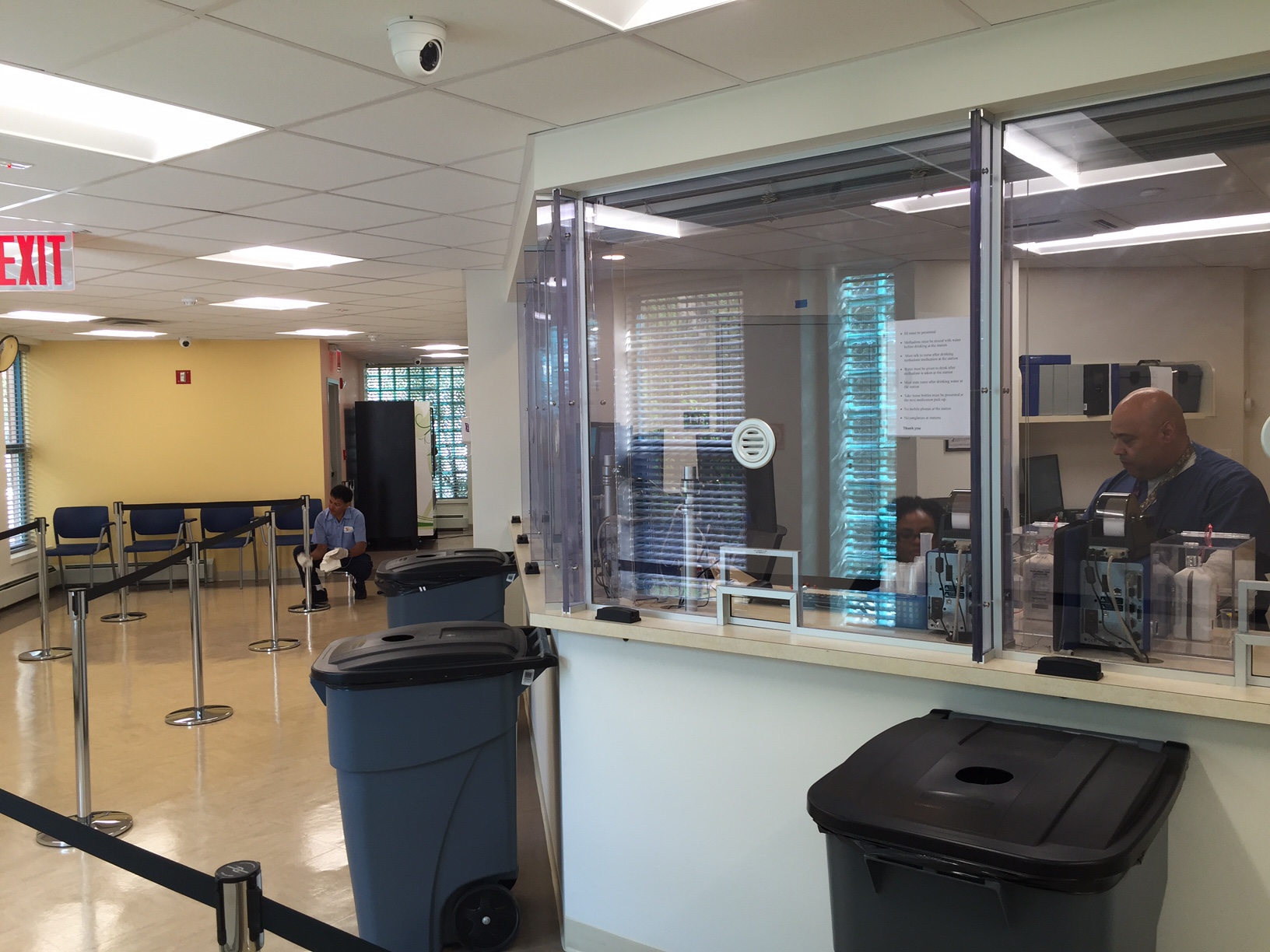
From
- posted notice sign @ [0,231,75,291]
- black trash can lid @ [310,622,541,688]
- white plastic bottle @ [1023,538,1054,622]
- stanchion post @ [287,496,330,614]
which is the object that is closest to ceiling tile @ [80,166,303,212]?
posted notice sign @ [0,231,75,291]

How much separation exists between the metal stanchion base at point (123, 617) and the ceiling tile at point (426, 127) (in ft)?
22.3

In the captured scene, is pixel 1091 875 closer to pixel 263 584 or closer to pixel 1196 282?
pixel 1196 282

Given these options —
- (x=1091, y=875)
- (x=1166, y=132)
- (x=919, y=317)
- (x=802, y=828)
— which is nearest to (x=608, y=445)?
(x=919, y=317)

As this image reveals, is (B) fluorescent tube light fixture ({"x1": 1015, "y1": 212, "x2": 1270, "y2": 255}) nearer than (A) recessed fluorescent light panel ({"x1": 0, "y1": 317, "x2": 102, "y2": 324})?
Yes

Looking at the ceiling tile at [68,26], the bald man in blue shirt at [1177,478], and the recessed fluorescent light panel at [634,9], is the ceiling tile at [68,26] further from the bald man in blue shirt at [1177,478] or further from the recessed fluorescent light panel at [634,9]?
the bald man in blue shirt at [1177,478]

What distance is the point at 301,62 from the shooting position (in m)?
2.72

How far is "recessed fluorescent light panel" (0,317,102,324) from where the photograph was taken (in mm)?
8289

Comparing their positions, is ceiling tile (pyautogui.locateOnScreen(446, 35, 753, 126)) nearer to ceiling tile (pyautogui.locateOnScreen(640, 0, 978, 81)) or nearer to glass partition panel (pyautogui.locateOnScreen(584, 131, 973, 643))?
ceiling tile (pyautogui.locateOnScreen(640, 0, 978, 81))

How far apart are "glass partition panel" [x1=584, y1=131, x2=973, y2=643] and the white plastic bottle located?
151 millimetres

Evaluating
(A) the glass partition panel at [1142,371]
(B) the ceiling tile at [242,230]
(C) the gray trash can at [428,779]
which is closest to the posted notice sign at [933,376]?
(A) the glass partition panel at [1142,371]

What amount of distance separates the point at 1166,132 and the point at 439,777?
105 inches

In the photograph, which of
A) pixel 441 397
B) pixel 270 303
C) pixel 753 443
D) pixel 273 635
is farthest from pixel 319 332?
pixel 753 443

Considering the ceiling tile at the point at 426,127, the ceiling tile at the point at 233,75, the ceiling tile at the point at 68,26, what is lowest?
the ceiling tile at the point at 68,26

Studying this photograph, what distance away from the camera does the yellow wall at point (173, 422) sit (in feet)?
35.8
